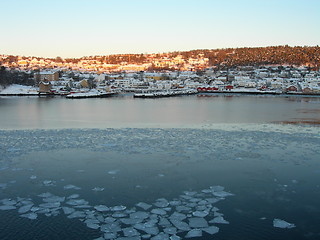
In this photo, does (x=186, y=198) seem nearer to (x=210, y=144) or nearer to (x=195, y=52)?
(x=210, y=144)

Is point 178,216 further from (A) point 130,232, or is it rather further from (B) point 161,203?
(A) point 130,232

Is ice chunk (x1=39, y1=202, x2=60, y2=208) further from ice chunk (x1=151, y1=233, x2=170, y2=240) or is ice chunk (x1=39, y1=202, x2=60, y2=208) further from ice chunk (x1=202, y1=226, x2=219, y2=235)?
ice chunk (x1=202, y1=226, x2=219, y2=235)

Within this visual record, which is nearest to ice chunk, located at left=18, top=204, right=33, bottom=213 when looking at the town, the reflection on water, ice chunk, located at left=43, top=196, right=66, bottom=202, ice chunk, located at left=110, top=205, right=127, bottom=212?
ice chunk, located at left=43, top=196, right=66, bottom=202

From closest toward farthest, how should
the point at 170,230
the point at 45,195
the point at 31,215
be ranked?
the point at 170,230
the point at 31,215
the point at 45,195

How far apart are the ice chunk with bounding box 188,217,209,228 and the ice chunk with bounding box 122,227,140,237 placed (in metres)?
0.55

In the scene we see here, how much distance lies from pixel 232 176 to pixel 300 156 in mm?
1843

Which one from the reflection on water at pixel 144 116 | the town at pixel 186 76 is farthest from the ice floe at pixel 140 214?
the town at pixel 186 76

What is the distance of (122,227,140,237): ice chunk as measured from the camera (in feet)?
10.1

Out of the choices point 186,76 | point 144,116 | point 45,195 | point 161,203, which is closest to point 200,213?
point 161,203

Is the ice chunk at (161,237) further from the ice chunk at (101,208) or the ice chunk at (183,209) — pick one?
the ice chunk at (101,208)

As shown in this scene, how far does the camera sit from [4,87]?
33.1 meters

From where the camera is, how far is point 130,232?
3129mm

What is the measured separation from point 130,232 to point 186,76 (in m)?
52.7

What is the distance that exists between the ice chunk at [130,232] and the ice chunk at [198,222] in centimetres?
55
